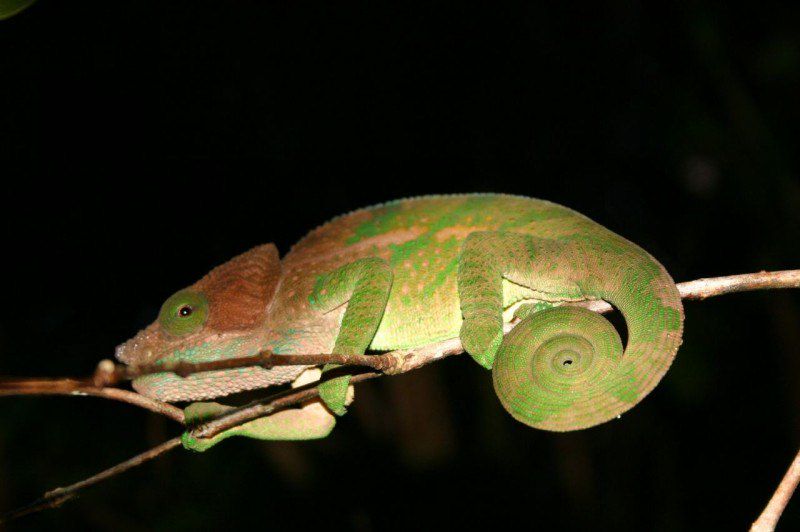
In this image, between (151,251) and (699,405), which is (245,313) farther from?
(699,405)

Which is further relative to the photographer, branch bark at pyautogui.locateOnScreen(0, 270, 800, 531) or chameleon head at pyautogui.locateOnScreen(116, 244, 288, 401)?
chameleon head at pyautogui.locateOnScreen(116, 244, 288, 401)

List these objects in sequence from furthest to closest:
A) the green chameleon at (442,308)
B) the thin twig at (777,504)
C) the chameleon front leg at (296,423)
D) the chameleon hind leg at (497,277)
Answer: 1. the chameleon front leg at (296,423)
2. the chameleon hind leg at (497,277)
3. the green chameleon at (442,308)
4. the thin twig at (777,504)

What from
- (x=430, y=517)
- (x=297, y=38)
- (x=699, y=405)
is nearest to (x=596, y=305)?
(x=699, y=405)

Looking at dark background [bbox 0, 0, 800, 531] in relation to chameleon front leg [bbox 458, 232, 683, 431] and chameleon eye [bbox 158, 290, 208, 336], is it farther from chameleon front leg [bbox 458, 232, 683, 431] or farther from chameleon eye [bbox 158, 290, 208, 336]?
chameleon front leg [bbox 458, 232, 683, 431]

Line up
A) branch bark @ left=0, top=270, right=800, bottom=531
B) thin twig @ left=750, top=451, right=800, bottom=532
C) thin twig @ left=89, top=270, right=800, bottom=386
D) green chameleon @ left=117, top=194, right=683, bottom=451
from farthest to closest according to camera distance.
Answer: green chameleon @ left=117, top=194, right=683, bottom=451 < thin twig @ left=89, top=270, right=800, bottom=386 < thin twig @ left=750, top=451, right=800, bottom=532 < branch bark @ left=0, top=270, right=800, bottom=531

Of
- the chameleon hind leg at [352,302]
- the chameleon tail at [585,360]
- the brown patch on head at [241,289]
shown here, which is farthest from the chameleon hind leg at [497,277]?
the brown patch on head at [241,289]

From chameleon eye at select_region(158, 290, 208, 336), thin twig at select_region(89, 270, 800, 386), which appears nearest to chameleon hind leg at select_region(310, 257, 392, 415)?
thin twig at select_region(89, 270, 800, 386)

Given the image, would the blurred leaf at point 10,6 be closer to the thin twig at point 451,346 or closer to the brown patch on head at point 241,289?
the thin twig at point 451,346

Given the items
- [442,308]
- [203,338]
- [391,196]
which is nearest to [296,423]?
[203,338]
